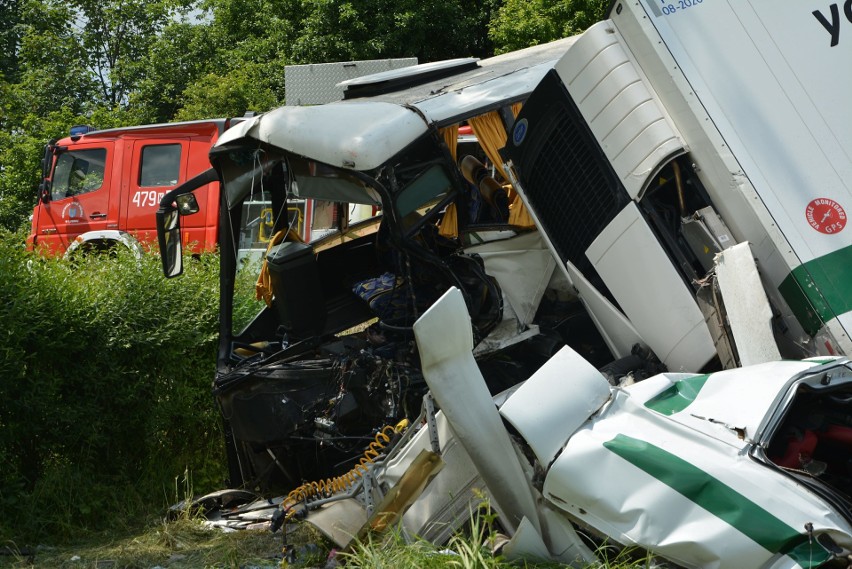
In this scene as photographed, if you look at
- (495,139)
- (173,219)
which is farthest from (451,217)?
(173,219)

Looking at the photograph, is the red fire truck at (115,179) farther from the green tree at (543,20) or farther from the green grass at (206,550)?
the green grass at (206,550)

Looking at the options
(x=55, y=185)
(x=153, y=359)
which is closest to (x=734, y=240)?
(x=153, y=359)

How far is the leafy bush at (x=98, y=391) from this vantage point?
553cm

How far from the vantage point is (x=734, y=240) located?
418 cm

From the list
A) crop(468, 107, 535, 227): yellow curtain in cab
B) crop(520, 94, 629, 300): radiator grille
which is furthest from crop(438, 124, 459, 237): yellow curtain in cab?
crop(520, 94, 629, 300): radiator grille

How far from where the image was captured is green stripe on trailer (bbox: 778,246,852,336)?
383cm

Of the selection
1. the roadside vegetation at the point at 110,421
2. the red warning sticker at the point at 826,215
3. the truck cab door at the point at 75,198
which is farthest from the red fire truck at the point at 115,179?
the red warning sticker at the point at 826,215

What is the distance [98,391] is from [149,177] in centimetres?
696

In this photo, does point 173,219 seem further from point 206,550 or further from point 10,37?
point 10,37

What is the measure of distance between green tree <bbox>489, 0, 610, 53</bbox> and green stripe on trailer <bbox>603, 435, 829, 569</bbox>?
454 inches

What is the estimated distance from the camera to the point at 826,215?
391 cm

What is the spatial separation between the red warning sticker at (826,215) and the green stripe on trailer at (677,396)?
30.7 inches

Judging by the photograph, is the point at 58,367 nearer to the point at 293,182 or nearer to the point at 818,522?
the point at 293,182

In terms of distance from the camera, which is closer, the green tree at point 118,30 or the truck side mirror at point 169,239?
the truck side mirror at point 169,239
